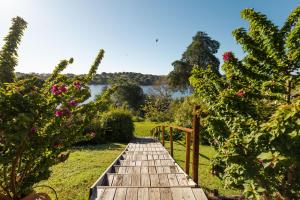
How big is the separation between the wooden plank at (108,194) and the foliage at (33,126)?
879 mm

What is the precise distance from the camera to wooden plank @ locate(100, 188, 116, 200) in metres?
3.73

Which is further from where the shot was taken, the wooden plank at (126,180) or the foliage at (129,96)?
the foliage at (129,96)

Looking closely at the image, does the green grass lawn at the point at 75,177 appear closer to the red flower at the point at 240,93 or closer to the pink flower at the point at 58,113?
the pink flower at the point at 58,113

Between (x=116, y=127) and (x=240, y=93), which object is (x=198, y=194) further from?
(x=116, y=127)

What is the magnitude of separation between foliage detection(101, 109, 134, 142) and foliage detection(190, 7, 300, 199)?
44.8ft

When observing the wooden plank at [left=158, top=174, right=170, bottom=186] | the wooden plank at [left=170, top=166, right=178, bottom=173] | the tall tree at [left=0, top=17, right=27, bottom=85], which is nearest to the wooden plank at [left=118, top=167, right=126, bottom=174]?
the wooden plank at [left=158, top=174, right=170, bottom=186]

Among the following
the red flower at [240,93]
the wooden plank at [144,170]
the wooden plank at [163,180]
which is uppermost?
the red flower at [240,93]

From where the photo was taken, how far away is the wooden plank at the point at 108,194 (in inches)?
147

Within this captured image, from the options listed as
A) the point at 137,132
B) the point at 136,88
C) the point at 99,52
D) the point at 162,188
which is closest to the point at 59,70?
the point at 99,52

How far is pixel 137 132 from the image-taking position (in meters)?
24.5

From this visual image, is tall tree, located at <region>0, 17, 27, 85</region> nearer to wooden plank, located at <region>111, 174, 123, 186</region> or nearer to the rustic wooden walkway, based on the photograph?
the rustic wooden walkway

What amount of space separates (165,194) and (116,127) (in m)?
13.5

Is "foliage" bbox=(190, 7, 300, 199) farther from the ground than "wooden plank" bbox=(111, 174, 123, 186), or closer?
farther from the ground

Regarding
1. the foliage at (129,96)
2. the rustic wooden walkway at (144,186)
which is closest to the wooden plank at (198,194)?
the rustic wooden walkway at (144,186)
